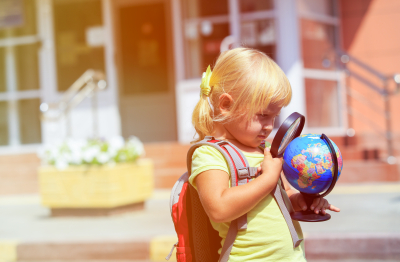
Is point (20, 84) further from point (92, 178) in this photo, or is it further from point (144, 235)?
point (144, 235)

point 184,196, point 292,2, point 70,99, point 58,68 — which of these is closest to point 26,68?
point 58,68

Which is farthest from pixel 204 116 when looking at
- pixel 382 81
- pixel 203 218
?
pixel 382 81

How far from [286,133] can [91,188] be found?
164 inches

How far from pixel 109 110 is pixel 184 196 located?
23.8ft

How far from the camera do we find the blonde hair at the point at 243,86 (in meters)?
1.49

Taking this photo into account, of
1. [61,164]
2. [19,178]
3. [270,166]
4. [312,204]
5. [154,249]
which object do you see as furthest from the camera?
[19,178]

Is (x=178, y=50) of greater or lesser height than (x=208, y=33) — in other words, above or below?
below

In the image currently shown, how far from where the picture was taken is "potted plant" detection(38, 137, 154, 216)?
17.3 ft

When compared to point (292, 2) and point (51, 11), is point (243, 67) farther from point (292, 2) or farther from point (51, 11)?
point (51, 11)

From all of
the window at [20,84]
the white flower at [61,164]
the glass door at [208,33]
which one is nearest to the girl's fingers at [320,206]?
the white flower at [61,164]

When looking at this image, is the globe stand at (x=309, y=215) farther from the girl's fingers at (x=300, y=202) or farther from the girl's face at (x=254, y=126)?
the girl's face at (x=254, y=126)

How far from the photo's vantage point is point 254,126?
151 centimetres

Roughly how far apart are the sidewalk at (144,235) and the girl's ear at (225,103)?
258 centimetres

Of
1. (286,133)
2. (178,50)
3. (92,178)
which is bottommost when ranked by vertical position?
(92,178)
